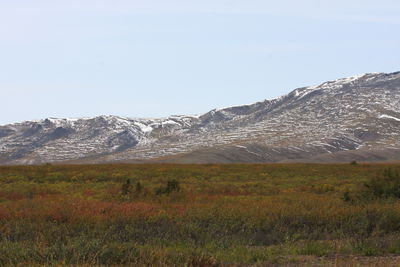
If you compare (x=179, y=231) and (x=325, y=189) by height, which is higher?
(x=179, y=231)

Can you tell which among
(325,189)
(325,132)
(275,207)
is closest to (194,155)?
(325,132)

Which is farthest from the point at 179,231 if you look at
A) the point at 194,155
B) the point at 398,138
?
the point at 398,138

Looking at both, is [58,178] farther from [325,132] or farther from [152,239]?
[325,132]

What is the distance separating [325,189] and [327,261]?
1885 centimetres

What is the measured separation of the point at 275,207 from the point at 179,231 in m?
4.63

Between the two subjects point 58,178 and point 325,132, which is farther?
point 325,132

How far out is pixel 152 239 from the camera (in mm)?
11945

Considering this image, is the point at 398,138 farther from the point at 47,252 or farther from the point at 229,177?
the point at 47,252

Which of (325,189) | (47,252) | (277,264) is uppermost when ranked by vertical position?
(47,252)

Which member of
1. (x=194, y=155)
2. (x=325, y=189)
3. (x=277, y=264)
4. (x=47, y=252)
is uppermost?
(x=47, y=252)

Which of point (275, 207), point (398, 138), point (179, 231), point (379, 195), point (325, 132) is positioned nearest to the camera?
point (179, 231)

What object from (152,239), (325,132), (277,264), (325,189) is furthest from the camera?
(325,132)

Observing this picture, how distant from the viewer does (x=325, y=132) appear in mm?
199250

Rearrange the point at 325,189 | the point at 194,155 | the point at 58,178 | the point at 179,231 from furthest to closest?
the point at 194,155 < the point at 58,178 < the point at 325,189 < the point at 179,231
